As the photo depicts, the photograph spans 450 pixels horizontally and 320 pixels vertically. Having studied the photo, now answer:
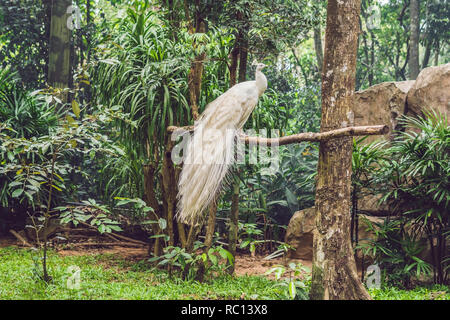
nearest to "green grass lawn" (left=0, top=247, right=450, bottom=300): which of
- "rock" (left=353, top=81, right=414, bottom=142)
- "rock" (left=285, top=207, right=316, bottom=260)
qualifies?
"rock" (left=285, top=207, right=316, bottom=260)

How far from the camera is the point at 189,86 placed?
10.2 feet

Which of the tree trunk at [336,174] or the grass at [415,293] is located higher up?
the tree trunk at [336,174]

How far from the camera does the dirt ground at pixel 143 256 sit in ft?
13.3

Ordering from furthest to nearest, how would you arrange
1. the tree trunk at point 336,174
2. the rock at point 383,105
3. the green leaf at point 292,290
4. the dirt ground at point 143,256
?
the rock at point 383,105
the dirt ground at point 143,256
the tree trunk at point 336,174
the green leaf at point 292,290

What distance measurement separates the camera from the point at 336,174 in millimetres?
2482

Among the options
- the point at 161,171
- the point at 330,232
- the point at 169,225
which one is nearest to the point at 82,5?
the point at 161,171

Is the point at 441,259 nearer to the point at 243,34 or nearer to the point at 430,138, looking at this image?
the point at 430,138

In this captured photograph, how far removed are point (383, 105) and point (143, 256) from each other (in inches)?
123

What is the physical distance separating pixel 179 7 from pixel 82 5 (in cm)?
395

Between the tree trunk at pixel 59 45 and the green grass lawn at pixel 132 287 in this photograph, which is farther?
the tree trunk at pixel 59 45

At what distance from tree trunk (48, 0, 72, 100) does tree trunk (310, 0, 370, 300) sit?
144 inches

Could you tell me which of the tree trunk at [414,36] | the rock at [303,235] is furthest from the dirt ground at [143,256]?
the tree trunk at [414,36]

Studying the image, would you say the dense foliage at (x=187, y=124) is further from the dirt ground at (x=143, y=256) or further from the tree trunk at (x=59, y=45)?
the tree trunk at (x=59, y=45)

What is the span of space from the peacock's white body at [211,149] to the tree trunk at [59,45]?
287cm
